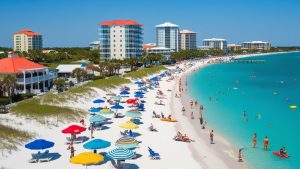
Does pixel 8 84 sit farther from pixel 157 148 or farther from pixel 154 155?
pixel 154 155

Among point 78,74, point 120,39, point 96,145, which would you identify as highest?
point 120,39

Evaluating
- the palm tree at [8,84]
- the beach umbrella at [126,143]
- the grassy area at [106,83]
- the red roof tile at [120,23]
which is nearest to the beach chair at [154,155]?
the beach umbrella at [126,143]

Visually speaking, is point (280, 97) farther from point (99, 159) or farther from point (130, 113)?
point (99, 159)

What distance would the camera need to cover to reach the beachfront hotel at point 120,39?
128m

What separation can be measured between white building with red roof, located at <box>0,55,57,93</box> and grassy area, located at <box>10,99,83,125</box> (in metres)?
13.1

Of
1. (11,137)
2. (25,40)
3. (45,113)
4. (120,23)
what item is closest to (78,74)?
(45,113)

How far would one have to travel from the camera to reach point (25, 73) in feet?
162

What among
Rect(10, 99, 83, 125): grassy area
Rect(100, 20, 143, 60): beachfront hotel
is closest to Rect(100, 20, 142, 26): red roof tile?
Rect(100, 20, 143, 60): beachfront hotel

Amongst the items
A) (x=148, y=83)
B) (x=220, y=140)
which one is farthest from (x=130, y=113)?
(x=148, y=83)

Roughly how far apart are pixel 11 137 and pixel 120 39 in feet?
343

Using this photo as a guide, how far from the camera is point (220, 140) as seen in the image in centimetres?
3144

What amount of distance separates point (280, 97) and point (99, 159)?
50941 millimetres

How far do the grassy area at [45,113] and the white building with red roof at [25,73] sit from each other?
1312 centimetres

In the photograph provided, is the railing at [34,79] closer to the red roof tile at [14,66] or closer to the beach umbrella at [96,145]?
the red roof tile at [14,66]
